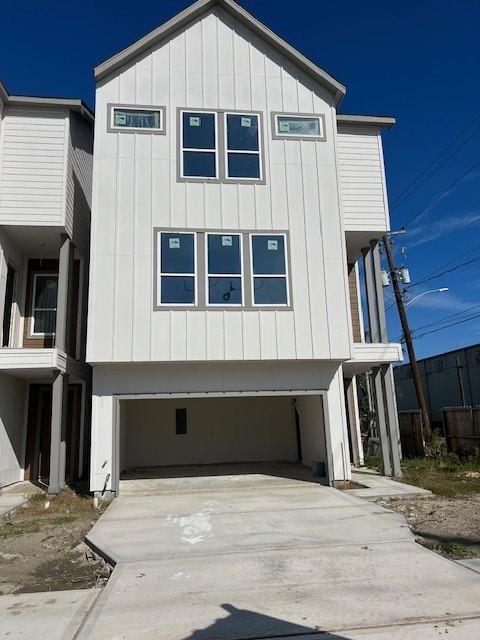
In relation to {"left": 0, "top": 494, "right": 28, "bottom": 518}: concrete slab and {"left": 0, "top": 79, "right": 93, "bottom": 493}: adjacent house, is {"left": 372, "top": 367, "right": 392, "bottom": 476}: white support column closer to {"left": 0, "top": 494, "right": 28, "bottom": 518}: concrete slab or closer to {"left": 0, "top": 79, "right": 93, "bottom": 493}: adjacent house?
{"left": 0, "top": 79, "right": 93, "bottom": 493}: adjacent house

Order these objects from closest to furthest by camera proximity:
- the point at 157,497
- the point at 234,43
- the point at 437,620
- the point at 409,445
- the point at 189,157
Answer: the point at 437,620 < the point at 157,497 < the point at 189,157 < the point at 234,43 < the point at 409,445

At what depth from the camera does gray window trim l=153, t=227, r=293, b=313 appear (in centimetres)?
1042

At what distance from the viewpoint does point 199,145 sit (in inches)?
448

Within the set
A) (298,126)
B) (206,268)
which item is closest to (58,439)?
(206,268)

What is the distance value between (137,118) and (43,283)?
5.00m

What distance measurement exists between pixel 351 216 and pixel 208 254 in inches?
152

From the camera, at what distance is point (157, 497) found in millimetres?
10234

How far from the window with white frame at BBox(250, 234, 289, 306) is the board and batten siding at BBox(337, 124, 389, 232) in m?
2.10

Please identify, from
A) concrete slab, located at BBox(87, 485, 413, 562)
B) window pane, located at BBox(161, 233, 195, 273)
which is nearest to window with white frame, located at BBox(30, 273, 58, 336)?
window pane, located at BBox(161, 233, 195, 273)

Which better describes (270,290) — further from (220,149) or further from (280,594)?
(280,594)

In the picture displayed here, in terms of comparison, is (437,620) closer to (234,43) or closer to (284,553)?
(284,553)

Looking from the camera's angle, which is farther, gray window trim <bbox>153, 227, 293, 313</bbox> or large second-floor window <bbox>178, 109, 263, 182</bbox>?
large second-floor window <bbox>178, 109, 263, 182</bbox>

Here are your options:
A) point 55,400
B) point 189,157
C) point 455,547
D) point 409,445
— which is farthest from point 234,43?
point 409,445

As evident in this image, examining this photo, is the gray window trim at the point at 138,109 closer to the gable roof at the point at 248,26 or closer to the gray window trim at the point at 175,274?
the gable roof at the point at 248,26
